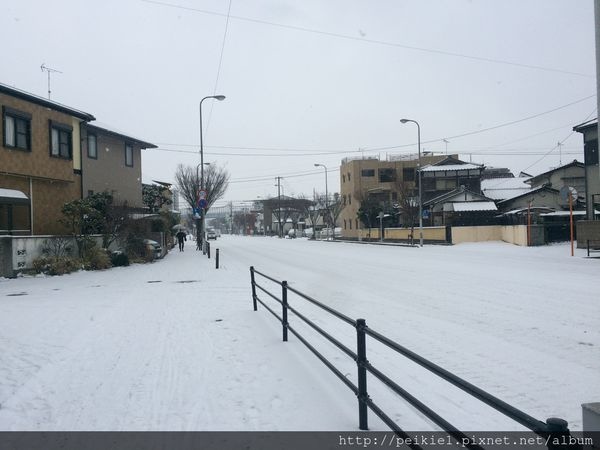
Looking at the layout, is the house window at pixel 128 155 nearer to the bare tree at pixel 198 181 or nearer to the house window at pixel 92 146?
the house window at pixel 92 146

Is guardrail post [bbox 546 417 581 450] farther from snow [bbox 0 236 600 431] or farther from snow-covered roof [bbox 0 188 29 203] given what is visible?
snow-covered roof [bbox 0 188 29 203]

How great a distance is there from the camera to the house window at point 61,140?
2356 cm

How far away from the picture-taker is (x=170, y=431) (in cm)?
425

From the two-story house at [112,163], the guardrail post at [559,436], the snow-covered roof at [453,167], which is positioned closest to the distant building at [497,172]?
the snow-covered roof at [453,167]

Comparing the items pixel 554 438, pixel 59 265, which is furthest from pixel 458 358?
pixel 59 265

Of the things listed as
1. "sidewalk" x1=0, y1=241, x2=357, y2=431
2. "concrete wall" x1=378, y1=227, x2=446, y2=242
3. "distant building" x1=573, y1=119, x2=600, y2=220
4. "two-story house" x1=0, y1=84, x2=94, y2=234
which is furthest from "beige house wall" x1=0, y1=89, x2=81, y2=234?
"distant building" x1=573, y1=119, x2=600, y2=220

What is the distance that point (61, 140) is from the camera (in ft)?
80.0

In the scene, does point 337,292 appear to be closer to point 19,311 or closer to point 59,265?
point 19,311

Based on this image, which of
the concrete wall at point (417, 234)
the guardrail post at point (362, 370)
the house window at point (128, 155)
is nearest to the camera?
the guardrail post at point (362, 370)

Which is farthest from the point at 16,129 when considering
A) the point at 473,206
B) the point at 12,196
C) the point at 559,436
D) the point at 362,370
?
the point at 473,206

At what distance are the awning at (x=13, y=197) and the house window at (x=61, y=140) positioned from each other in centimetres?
301

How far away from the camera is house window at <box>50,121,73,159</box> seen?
23.6 m

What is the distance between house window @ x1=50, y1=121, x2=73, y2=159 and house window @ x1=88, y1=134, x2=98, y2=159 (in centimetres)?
307

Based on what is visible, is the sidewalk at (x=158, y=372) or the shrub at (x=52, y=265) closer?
the sidewalk at (x=158, y=372)
